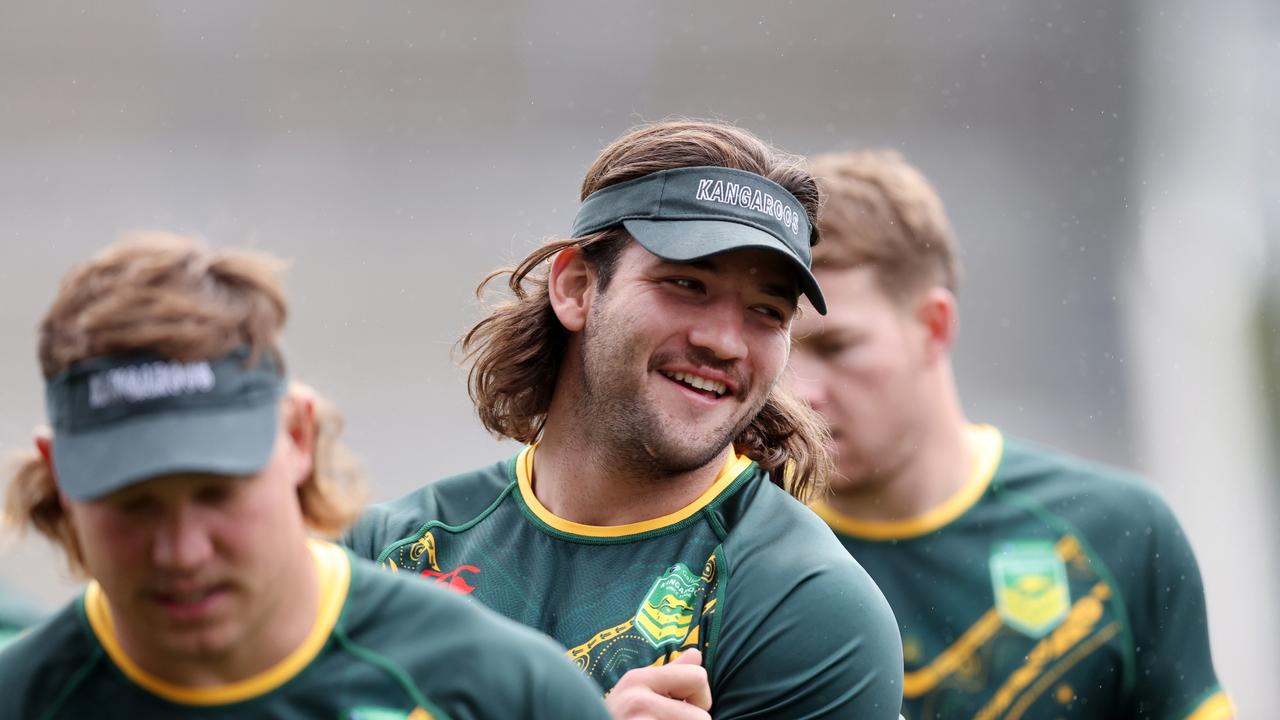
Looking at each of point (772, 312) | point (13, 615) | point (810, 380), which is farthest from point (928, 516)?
point (13, 615)

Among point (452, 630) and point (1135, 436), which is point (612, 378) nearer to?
point (452, 630)

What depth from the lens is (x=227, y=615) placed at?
2266 millimetres

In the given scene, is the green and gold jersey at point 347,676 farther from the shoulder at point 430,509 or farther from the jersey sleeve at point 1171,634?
the jersey sleeve at point 1171,634

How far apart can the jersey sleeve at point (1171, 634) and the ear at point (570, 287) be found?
1.83m

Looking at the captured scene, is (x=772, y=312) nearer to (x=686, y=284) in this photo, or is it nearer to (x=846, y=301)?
(x=686, y=284)

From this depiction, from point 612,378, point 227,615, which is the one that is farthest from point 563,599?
point 227,615

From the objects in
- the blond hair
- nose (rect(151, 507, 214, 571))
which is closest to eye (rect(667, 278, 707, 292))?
nose (rect(151, 507, 214, 571))

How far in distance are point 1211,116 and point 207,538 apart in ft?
48.8

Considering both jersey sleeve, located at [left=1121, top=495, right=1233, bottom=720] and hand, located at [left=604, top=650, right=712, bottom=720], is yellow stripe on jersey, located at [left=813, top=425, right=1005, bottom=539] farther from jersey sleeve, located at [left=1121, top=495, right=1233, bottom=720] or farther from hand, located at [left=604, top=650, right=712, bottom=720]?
hand, located at [left=604, top=650, right=712, bottom=720]

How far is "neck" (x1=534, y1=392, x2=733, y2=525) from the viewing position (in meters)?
3.35

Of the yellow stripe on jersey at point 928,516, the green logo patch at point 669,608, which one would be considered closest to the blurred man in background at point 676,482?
the green logo patch at point 669,608

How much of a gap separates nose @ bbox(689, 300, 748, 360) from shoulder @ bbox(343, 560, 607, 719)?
0.94m

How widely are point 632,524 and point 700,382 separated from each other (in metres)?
0.33

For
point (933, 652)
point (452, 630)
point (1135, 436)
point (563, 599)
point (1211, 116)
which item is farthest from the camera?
point (1211, 116)
